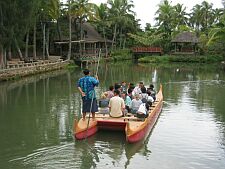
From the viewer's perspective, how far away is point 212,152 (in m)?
11.5

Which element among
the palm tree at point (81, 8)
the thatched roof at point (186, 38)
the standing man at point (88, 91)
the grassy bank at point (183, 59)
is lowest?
the standing man at point (88, 91)

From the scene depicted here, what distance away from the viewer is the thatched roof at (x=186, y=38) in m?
58.6

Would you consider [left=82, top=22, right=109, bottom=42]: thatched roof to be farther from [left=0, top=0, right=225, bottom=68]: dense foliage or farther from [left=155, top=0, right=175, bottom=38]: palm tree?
[left=155, top=0, right=175, bottom=38]: palm tree

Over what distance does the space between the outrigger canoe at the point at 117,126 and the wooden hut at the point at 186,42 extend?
46.4 metres

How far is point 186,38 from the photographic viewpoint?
58938 mm

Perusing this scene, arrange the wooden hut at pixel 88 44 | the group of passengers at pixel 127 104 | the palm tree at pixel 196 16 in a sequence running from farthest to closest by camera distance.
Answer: the palm tree at pixel 196 16
the wooden hut at pixel 88 44
the group of passengers at pixel 127 104

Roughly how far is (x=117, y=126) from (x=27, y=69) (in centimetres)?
2206

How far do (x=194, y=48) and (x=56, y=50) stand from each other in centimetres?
2102

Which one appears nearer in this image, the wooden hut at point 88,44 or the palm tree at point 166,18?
the wooden hut at point 88,44

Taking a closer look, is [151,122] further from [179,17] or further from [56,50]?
[179,17]

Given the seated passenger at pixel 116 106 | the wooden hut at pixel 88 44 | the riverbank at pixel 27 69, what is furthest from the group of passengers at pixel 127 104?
the wooden hut at pixel 88 44

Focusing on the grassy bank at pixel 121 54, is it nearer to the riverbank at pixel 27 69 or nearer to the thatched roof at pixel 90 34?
the thatched roof at pixel 90 34

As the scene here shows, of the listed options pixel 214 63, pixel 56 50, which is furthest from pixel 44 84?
pixel 214 63

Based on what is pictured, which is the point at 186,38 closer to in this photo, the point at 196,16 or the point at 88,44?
the point at 88,44
